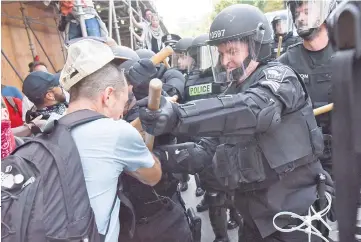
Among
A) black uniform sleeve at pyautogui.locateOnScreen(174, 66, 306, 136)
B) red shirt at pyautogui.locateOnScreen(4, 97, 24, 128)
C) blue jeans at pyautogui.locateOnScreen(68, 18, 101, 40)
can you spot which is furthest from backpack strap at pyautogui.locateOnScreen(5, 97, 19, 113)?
black uniform sleeve at pyautogui.locateOnScreen(174, 66, 306, 136)

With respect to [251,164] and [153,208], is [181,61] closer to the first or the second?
[153,208]

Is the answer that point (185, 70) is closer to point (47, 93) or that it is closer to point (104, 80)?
point (47, 93)

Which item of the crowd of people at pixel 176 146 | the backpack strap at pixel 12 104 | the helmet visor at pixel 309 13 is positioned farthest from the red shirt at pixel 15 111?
the helmet visor at pixel 309 13

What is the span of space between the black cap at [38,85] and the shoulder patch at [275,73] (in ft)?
6.06

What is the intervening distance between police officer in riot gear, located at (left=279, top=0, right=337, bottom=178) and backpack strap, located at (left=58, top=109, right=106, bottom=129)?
6.25ft

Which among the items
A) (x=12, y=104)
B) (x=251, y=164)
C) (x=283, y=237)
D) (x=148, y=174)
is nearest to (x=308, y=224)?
(x=283, y=237)

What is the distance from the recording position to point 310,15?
283 centimetres

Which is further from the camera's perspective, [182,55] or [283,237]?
[182,55]

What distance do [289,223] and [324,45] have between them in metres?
1.64

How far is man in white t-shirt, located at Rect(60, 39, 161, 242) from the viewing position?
4.71ft

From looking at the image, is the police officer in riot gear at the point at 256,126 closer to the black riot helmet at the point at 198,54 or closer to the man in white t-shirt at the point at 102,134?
the man in white t-shirt at the point at 102,134

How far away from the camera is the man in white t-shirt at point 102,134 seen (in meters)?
1.44

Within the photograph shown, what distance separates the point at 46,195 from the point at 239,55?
1297 mm

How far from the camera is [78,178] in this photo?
4.37ft
